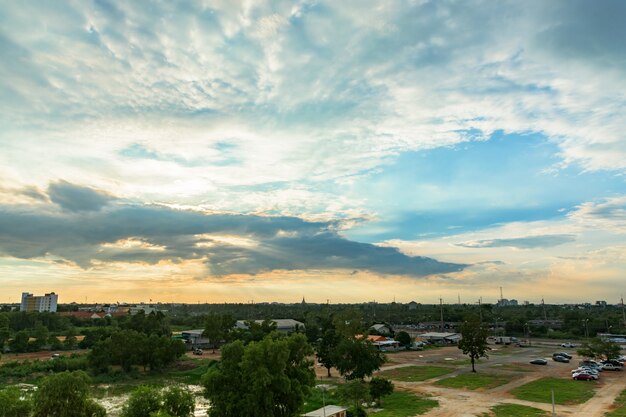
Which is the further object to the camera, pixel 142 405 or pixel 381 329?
pixel 381 329

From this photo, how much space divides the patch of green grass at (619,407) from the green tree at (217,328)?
268ft

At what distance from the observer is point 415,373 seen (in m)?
73.0

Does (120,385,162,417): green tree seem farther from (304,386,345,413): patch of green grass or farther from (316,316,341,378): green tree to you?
(316,316,341,378): green tree

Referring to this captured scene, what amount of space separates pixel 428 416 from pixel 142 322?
276 ft

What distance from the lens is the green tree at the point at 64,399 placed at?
93.9 feet

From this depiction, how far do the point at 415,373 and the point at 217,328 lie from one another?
2198 inches

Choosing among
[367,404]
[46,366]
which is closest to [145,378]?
[46,366]

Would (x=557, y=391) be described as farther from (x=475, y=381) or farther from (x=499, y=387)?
(x=475, y=381)

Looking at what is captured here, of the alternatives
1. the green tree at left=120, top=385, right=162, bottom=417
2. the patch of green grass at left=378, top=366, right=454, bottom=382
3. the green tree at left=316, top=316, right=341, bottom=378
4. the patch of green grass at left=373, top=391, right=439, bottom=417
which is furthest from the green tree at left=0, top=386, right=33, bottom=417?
the patch of green grass at left=378, top=366, right=454, bottom=382

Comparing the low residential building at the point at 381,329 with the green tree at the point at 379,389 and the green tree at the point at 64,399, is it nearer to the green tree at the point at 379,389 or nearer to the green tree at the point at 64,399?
the green tree at the point at 379,389

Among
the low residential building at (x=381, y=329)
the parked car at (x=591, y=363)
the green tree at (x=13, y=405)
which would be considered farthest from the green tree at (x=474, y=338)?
the green tree at (x=13, y=405)

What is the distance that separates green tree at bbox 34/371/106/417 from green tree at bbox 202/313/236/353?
8143 cm

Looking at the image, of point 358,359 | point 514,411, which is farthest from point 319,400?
point 514,411

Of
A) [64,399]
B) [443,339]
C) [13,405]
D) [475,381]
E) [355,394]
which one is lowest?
[443,339]
